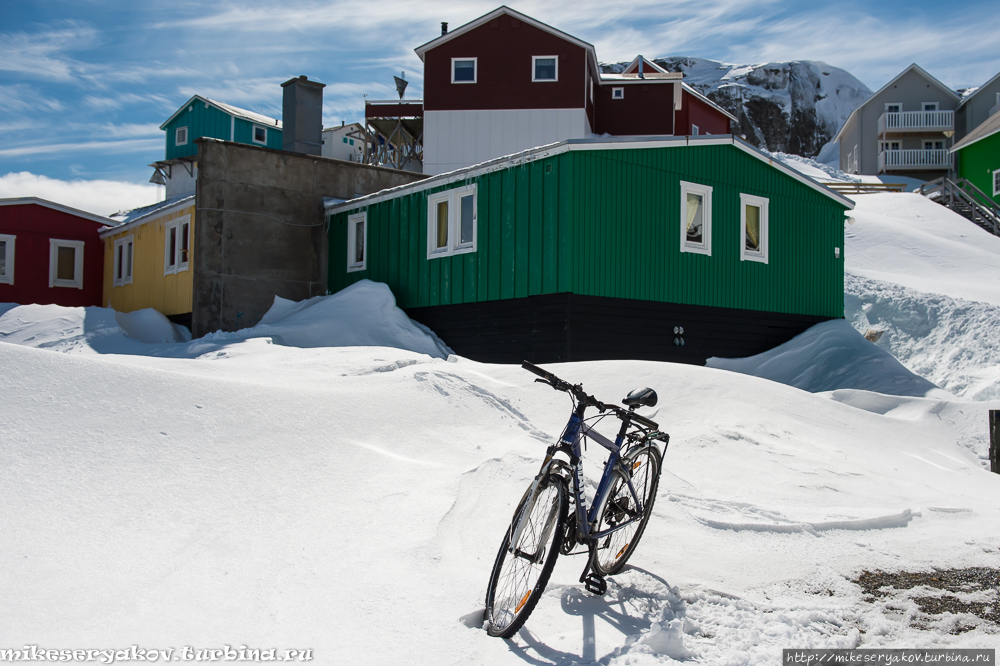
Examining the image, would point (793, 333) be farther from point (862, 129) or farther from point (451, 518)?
point (862, 129)

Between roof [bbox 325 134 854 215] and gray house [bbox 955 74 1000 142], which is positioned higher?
gray house [bbox 955 74 1000 142]

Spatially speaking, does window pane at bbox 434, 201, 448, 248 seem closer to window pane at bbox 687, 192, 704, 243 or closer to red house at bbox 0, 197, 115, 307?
window pane at bbox 687, 192, 704, 243

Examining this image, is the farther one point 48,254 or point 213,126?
point 213,126

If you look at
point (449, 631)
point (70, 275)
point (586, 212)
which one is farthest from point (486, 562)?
point (70, 275)

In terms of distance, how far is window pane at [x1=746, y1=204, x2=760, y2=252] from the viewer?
15.3 m

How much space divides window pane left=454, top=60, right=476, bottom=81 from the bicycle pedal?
81.3ft

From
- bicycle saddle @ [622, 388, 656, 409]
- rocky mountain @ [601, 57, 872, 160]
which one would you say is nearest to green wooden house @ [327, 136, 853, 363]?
bicycle saddle @ [622, 388, 656, 409]

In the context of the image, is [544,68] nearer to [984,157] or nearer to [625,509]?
[984,157]

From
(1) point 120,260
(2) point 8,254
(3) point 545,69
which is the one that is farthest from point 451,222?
(2) point 8,254

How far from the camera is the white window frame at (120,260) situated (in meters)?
20.5

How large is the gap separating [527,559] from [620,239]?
1002cm

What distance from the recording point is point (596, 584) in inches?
163

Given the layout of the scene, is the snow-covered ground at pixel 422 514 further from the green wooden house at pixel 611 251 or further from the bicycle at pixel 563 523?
the green wooden house at pixel 611 251

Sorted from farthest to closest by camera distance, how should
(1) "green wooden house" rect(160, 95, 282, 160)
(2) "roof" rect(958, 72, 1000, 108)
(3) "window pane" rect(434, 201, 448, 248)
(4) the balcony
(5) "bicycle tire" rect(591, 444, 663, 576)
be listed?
(4) the balcony
(2) "roof" rect(958, 72, 1000, 108)
(1) "green wooden house" rect(160, 95, 282, 160)
(3) "window pane" rect(434, 201, 448, 248)
(5) "bicycle tire" rect(591, 444, 663, 576)
